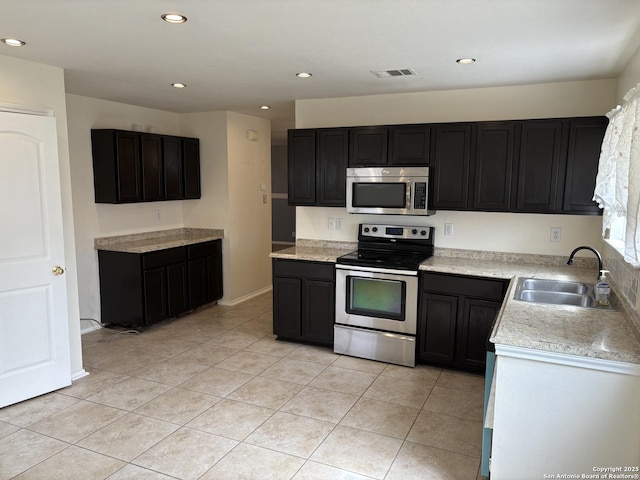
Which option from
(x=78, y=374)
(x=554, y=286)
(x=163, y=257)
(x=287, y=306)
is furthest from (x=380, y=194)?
(x=78, y=374)

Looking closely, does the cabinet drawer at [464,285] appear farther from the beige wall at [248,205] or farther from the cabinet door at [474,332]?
the beige wall at [248,205]

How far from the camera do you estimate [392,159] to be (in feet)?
13.4

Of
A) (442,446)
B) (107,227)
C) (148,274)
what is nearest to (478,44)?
(442,446)

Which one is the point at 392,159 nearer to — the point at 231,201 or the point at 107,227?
the point at 231,201

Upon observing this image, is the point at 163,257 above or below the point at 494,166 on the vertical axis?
below

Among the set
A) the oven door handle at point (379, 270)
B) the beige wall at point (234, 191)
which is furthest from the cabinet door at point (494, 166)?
the beige wall at point (234, 191)

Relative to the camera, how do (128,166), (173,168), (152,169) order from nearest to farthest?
(128,166) → (152,169) → (173,168)

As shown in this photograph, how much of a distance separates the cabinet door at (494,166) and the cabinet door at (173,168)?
11.0ft

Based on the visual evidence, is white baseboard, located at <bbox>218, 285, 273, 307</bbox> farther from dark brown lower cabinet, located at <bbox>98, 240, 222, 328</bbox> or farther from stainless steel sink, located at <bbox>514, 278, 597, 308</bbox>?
stainless steel sink, located at <bbox>514, 278, 597, 308</bbox>

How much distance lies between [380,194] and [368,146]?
0.46 m

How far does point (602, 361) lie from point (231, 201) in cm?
453

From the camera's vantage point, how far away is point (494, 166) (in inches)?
147

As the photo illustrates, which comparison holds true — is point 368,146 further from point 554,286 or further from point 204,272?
point 204,272

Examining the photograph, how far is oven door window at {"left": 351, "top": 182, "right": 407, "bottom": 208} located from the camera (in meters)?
3.99
